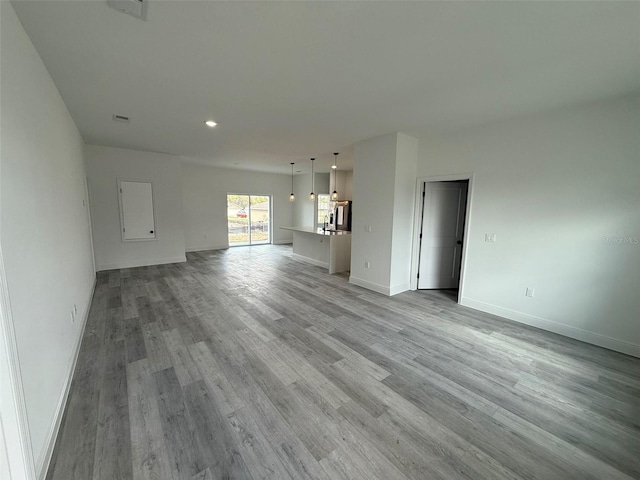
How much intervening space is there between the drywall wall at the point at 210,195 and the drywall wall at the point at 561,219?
7.15 m

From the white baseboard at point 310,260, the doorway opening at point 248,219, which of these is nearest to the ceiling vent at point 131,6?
the white baseboard at point 310,260

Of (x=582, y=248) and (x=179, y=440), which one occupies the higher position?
(x=582, y=248)

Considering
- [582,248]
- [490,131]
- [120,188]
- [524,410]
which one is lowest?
[524,410]

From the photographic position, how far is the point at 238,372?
2.35 meters

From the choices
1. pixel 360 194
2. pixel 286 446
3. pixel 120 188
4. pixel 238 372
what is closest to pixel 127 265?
pixel 120 188

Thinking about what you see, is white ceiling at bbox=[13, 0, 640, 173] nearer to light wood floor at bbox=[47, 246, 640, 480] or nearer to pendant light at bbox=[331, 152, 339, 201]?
light wood floor at bbox=[47, 246, 640, 480]

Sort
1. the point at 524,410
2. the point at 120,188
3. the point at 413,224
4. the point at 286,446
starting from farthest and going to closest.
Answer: the point at 120,188 < the point at 413,224 < the point at 524,410 < the point at 286,446

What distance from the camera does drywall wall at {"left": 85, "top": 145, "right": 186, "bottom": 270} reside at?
547cm

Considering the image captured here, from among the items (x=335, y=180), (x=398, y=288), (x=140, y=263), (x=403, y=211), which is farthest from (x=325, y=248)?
(x=140, y=263)

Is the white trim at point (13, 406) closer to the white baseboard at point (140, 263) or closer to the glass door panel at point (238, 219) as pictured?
the white baseboard at point (140, 263)

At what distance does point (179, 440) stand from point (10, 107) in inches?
93.3

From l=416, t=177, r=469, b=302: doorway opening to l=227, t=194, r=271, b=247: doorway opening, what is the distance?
6.80 meters

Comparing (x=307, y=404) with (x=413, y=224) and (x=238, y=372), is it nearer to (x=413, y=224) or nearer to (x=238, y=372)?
(x=238, y=372)

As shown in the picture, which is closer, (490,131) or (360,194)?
(490,131)
